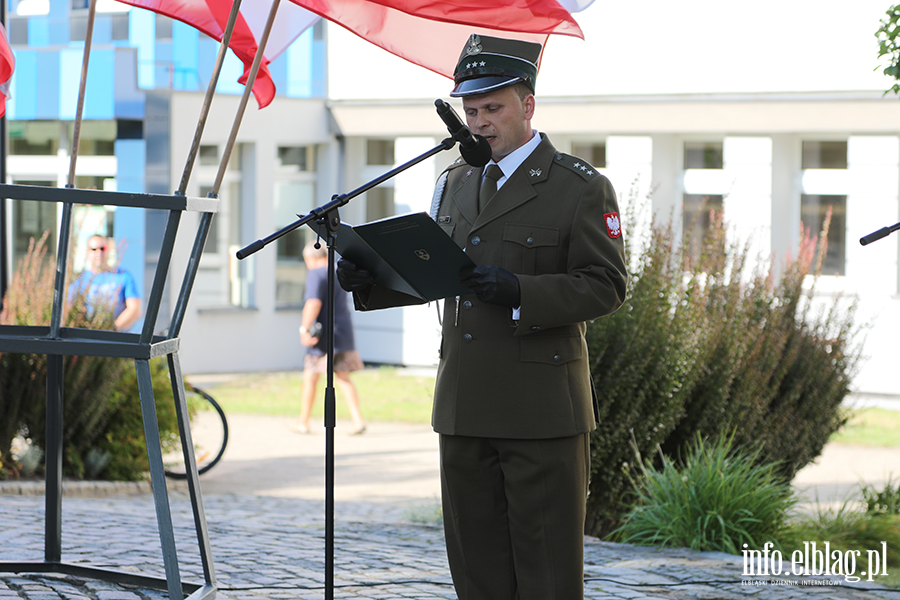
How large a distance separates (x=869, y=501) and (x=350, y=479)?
12.8 feet

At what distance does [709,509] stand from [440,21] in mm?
3127

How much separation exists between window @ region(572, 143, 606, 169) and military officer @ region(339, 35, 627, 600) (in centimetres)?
1262

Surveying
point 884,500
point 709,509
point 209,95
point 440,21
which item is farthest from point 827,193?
point 209,95

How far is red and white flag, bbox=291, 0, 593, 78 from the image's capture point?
3596mm

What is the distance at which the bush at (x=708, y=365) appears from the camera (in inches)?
241

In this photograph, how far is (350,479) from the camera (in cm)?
870

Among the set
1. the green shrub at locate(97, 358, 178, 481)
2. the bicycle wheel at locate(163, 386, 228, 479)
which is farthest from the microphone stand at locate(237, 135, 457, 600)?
the green shrub at locate(97, 358, 178, 481)

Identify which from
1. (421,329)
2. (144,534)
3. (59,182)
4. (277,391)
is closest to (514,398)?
(144,534)

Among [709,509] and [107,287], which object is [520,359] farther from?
[107,287]

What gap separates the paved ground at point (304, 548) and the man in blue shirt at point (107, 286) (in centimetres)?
136

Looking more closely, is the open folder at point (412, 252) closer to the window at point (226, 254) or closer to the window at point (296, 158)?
the window at point (226, 254)

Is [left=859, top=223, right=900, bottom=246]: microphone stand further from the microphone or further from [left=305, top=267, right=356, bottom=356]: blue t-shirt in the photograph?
[left=305, top=267, right=356, bottom=356]: blue t-shirt

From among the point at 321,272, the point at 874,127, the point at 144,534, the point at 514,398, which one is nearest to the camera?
the point at 514,398

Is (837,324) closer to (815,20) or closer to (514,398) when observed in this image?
(514,398)
